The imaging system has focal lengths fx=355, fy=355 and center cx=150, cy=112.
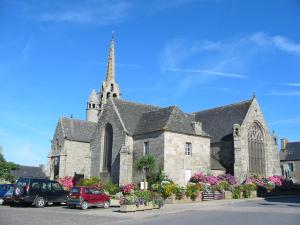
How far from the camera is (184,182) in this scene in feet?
99.7

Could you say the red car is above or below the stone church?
below

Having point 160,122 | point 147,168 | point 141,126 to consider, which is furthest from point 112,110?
point 147,168

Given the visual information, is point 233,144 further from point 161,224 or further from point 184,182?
point 161,224

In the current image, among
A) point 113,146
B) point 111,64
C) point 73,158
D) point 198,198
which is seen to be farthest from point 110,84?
point 198,198

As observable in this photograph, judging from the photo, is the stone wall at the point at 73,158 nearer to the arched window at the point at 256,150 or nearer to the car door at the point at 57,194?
the arched window at the point at 256,150

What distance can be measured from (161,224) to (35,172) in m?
69.2

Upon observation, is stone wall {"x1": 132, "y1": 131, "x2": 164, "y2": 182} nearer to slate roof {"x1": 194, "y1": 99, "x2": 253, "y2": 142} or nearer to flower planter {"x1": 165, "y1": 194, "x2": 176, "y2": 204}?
flower planter {"x1": 165, "y1": 194, "x2": 176, "y2": 204}

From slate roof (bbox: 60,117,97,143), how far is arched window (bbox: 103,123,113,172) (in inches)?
498

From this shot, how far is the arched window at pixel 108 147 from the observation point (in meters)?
35.6

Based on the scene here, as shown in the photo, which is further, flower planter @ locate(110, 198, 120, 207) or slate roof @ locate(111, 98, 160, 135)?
slate roof @ locate(111, 98, 160, 135)

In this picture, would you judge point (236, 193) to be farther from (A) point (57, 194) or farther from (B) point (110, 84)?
(B) point (110, 84)

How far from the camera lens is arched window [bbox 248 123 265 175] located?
3816 cm

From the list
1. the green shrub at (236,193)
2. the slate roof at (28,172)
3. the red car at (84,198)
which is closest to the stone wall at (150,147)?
the green shrub at (236,193)

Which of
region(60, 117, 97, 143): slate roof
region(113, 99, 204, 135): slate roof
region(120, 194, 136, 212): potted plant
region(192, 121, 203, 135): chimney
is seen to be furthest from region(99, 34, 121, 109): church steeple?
region(120, 194, 136, 212): potted plant
